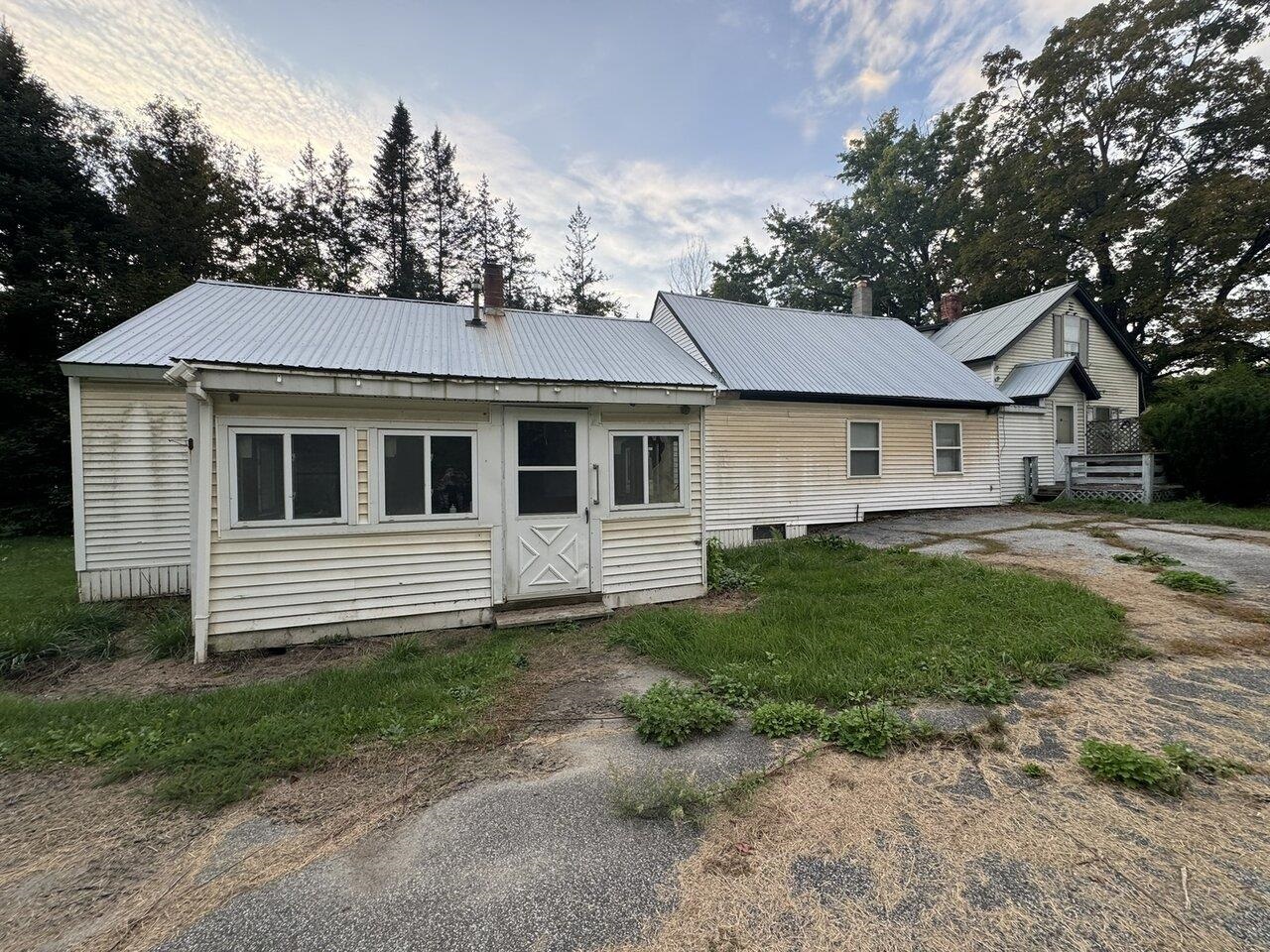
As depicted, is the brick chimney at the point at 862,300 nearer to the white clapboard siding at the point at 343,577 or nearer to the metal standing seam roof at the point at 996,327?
the metal standing seam roof at the point at 996,327

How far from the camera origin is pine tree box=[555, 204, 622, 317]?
2700 centimetres

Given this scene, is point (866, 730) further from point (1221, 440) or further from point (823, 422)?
point (1221, 440)

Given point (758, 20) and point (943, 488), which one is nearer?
point (758, 20)

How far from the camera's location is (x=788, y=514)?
11383 mm

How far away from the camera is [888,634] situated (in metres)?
4.99

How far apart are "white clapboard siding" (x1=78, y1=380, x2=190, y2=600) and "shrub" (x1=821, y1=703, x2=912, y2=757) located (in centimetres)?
930

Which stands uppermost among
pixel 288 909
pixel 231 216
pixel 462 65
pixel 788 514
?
pixel 231 216

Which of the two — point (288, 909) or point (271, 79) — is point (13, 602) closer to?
point (288, 909)

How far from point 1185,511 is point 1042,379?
17.6ft

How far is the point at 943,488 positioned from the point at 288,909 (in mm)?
14555

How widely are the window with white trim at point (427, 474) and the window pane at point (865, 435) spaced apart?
9.44 m

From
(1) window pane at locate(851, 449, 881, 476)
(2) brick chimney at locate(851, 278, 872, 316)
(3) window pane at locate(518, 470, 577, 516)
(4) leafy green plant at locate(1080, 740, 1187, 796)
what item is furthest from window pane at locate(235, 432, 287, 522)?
(2) brick chimney at locate(851, 278, 872, 316)

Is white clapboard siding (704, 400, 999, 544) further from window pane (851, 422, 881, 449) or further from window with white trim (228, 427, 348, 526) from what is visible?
window with white trim (228, 427, 348, 526)

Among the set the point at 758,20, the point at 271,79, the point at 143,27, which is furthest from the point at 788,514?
the point at 143,27
